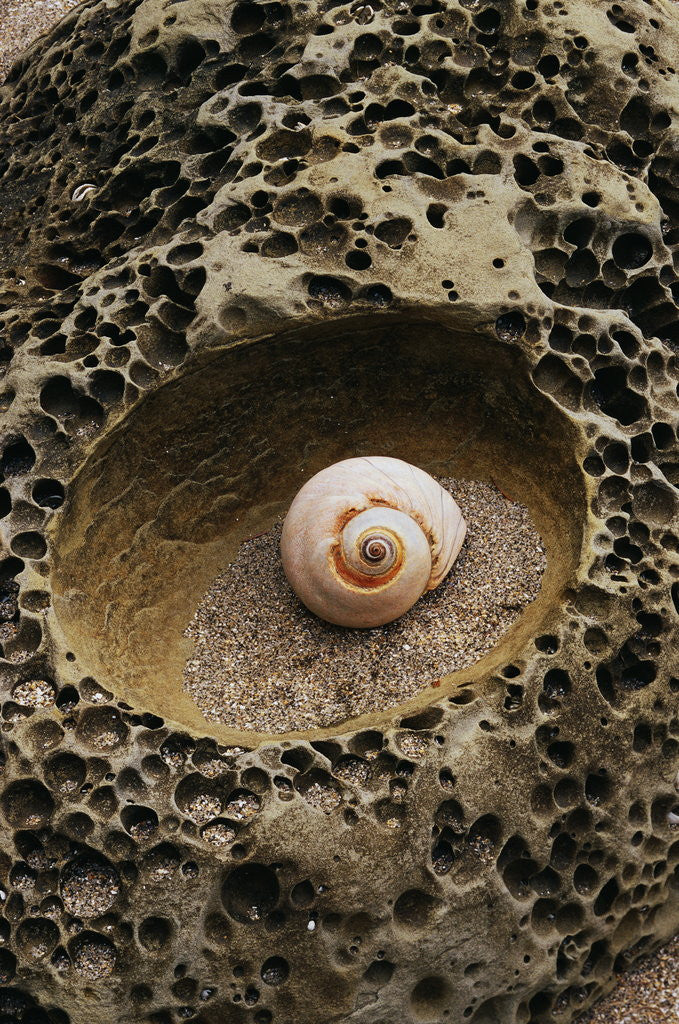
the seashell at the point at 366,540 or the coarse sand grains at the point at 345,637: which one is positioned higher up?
the seashell at the point at 366,540

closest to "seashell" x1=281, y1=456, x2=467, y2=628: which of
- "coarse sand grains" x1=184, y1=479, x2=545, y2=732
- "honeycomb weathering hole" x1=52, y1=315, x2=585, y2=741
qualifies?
"coarse sand grains" x1=184, y1=479, x2=545, y2=732

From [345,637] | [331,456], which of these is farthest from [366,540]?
[331,456]

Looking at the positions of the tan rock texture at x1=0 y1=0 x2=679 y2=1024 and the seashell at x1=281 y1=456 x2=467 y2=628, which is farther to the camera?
the seashell at x1=281 y1=456 x2=467 y2=628

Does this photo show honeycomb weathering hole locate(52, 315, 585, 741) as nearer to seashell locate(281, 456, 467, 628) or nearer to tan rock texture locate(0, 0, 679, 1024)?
tan rock texture locate(0, 0, 679, 1024)

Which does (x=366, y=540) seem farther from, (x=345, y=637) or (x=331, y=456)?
(x=331, y=456)

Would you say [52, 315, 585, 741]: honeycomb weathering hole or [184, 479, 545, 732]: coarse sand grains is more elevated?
[52, 315, 585, 741]: honeycomb weathering hole

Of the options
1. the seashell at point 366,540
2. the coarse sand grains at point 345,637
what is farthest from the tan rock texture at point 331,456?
the seashell at point 366,540

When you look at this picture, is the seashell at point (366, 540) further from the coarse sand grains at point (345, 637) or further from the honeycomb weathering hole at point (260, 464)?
the honeycomb weathering hole at point (260, 464)
